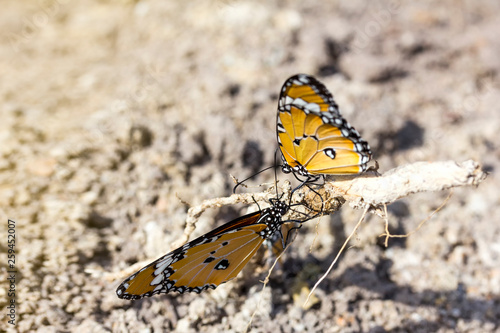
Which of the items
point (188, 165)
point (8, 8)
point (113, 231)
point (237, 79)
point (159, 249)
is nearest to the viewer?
point (159, 249)

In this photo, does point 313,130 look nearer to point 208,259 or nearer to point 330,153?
point 330,153

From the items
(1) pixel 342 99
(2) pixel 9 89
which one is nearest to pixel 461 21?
(1) pixel 342 99

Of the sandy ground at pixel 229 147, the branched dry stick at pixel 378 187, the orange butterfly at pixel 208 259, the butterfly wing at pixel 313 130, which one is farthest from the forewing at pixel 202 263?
the butterfly wing at pixel 313 130

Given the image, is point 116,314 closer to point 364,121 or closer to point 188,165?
point 188,165

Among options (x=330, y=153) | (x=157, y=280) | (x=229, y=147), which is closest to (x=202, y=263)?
(x=157, y=280)

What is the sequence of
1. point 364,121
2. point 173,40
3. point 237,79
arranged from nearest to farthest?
point 364,121 → point 237,79 → point 173,40

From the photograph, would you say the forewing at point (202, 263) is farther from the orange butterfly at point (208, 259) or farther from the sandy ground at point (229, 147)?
Answer: the sandy ground at point (229, 147)

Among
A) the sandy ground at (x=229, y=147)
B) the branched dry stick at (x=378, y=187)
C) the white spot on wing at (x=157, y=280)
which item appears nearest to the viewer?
the branched dry stick at (x=378, y=187)
